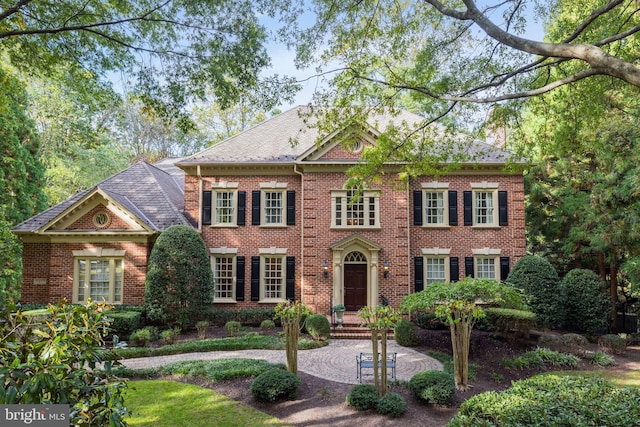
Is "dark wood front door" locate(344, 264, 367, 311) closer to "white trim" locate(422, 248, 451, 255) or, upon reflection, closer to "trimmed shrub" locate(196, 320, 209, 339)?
"white trim" locate(422, 248, 451, 255)

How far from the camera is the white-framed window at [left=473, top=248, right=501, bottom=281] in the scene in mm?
17172

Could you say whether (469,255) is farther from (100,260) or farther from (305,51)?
(100,260)

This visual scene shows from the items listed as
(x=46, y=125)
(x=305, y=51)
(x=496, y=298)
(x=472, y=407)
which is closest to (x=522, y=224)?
(x=496, y=298)

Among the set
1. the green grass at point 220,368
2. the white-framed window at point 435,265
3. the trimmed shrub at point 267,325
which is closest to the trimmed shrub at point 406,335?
the white-framed window at point 435,265

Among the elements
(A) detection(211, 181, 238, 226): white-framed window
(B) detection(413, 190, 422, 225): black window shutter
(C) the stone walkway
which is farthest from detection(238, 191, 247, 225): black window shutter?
(B) detection(413, 190, 422, 225): black window shutter

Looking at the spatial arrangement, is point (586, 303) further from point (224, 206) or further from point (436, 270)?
point (224, 206)

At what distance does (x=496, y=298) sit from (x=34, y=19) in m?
12.6

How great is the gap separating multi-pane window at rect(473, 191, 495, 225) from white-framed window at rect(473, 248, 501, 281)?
131 cm

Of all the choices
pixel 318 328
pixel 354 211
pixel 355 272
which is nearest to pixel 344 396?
pixel 318 328

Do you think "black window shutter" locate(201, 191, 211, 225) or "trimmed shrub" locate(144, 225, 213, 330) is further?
"black window shutter" locate(201, 191, 211, 225)

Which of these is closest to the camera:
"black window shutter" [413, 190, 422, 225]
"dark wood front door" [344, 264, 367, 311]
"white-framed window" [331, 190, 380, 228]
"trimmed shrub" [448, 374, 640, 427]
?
"trimmed shrub" [448, 374, 640, 427]

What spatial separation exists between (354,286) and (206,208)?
7.39 meters

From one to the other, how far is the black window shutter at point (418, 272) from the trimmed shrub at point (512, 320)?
3341mm

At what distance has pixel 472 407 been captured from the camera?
4781mm
